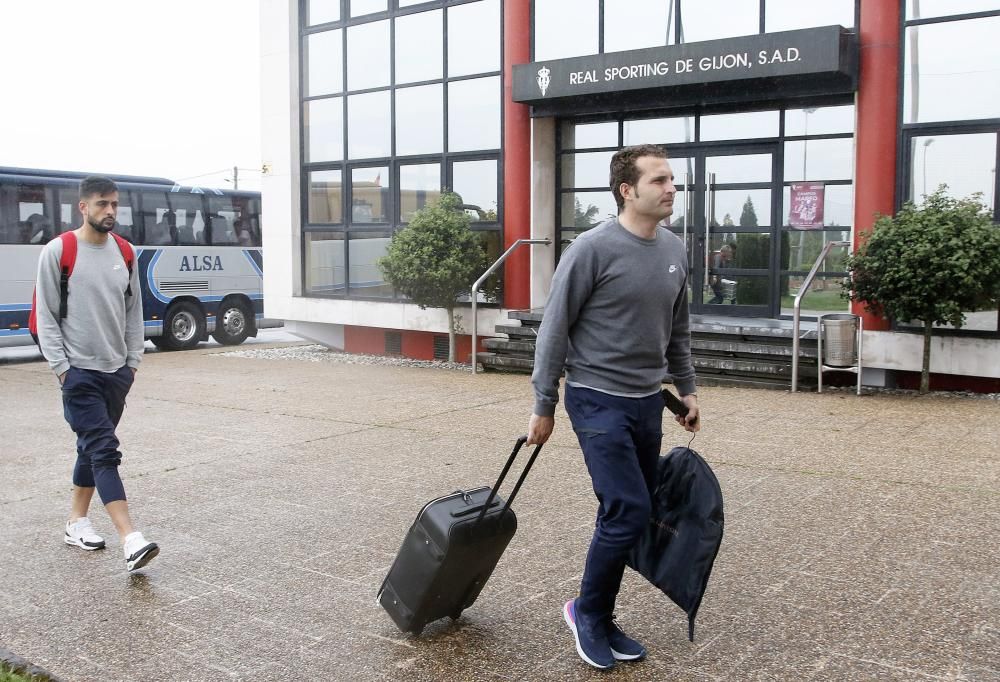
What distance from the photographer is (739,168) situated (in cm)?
1232

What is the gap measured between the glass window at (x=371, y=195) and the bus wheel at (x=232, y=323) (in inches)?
201

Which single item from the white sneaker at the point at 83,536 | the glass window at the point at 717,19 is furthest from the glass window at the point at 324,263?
the white sneaker at the point at 83,536

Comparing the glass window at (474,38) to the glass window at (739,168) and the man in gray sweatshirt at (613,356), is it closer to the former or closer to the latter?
the glass window at (739,168)

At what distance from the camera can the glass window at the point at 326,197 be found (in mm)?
16156

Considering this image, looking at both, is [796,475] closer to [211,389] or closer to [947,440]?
[947,440]

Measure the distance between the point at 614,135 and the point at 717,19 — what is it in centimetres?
204

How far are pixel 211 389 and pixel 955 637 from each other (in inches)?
375

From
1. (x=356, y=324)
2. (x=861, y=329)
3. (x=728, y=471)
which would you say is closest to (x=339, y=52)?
(x=356, y=324)

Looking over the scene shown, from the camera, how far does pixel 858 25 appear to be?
35.9ft

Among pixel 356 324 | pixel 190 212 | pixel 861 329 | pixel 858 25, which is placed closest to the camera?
pixel 861 329

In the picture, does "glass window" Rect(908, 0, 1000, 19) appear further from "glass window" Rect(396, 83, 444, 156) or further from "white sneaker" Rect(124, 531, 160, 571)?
"white sneaker" Rect(124, 531, 160, 571)

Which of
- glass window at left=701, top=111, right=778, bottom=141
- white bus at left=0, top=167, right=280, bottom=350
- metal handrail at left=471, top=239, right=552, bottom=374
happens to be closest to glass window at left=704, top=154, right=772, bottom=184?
glass window at left=701, top=111, right=778, bottom=141

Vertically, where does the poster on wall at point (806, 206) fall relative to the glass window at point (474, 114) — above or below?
below

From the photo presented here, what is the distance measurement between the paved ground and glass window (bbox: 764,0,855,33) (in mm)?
4521
